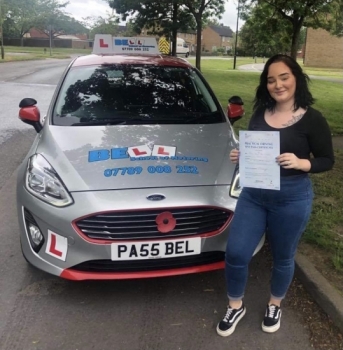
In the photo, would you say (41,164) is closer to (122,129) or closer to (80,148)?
(80,148)

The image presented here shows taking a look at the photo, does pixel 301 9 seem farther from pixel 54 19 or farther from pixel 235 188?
pixel 54 19

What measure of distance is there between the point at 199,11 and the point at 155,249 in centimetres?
1669

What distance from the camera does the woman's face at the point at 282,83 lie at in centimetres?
238

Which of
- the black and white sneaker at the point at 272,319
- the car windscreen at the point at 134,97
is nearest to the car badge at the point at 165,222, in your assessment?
the black and white sneaker at the point at 272,319

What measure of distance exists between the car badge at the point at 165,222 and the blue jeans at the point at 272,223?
420 mm

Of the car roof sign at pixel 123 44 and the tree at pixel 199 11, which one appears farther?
the tree at pixel 199 11

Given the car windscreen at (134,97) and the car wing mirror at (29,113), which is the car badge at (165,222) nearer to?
the car windscreen at (134,97)

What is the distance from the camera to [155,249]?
280 centimetres

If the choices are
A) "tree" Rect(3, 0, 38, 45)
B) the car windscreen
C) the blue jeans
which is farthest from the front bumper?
"tree" Rect(3, 0, 38, 45)

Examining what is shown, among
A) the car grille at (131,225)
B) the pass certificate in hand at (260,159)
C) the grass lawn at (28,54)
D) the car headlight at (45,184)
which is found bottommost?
the grass lawn at (28,54)

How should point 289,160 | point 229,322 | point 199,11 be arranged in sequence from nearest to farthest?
point 289,160, point 229,322, point 199,11

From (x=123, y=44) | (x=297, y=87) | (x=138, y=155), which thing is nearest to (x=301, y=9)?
(x=123, y=44)

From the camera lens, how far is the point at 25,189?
3.08m

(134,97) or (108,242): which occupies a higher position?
(134,97)
